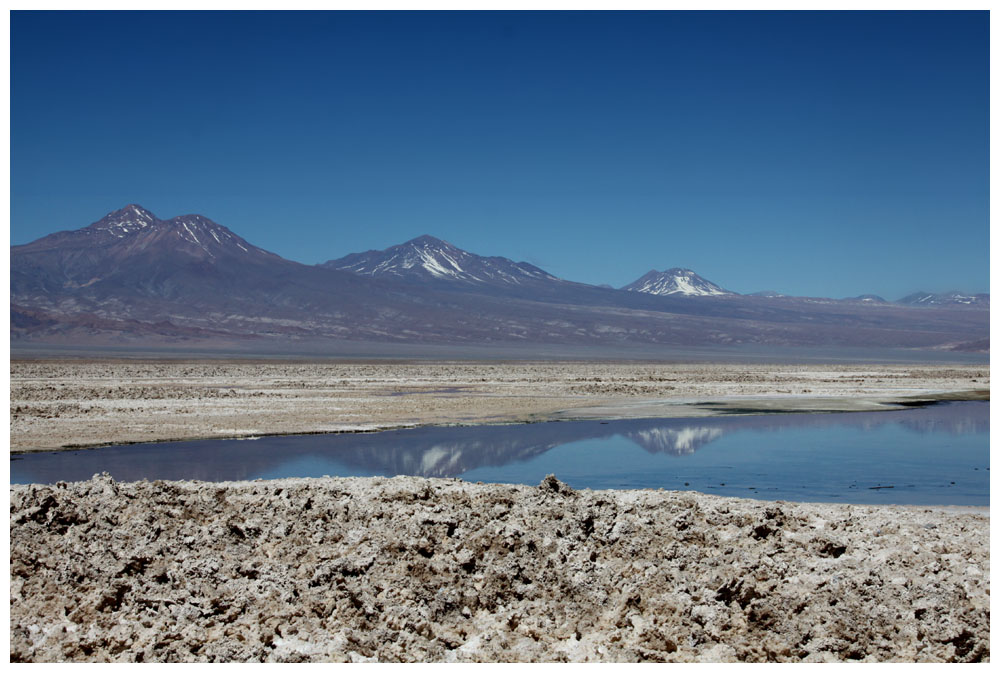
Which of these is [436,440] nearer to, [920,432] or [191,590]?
[920,432]

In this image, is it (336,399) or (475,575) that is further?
(336,399)

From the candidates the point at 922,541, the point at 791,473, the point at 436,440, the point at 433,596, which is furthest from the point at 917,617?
the point at 436,440

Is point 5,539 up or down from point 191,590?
up

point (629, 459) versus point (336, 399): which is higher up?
point (336, 399)

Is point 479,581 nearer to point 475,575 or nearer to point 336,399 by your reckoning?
point 475,575

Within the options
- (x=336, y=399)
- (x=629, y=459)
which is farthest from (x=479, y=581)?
(x=336, y=399)

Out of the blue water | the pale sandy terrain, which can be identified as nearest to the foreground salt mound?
the blue water
